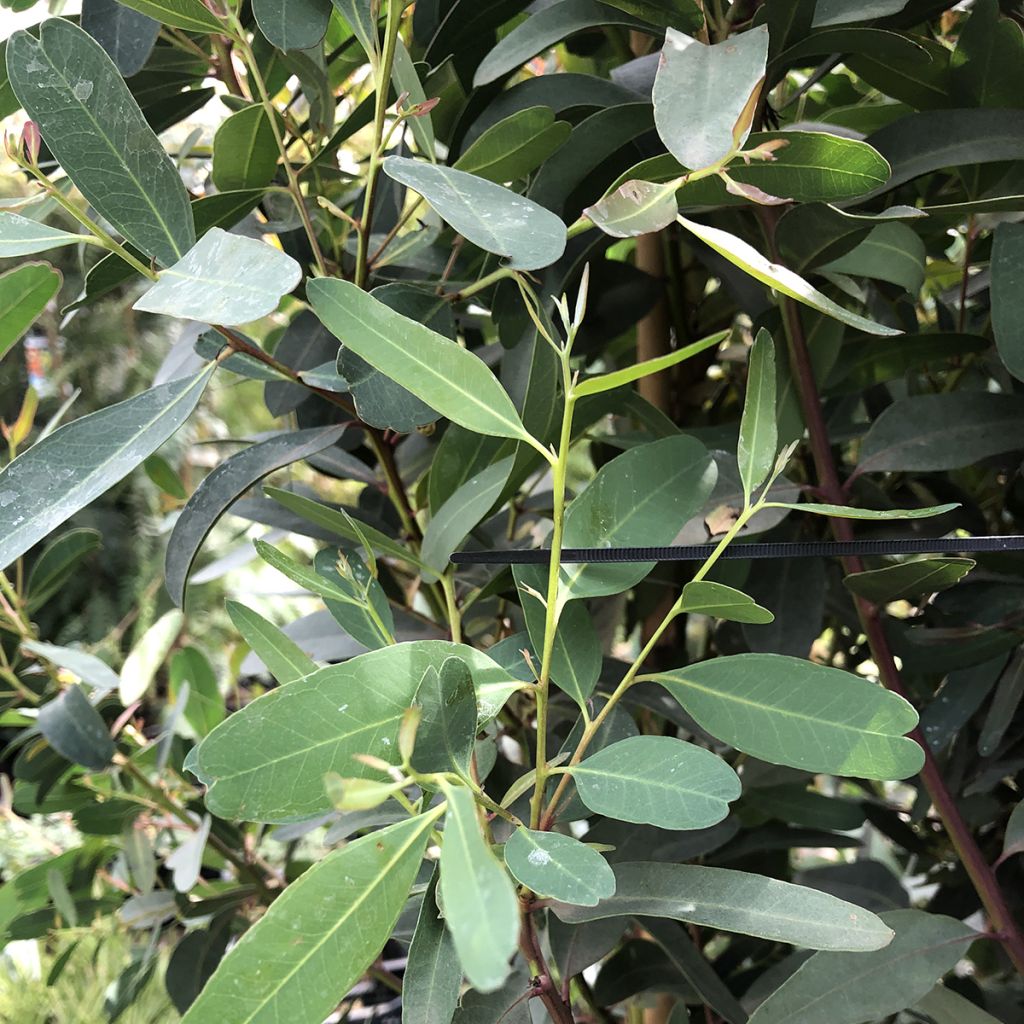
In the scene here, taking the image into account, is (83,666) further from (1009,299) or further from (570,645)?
(1009,299)

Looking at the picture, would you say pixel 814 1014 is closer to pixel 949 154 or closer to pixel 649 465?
pixel 649 465

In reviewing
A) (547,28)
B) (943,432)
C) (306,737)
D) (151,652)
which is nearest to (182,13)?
(547,28)

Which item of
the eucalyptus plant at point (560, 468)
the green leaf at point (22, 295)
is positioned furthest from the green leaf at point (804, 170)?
the green leaf at point (22, 295)

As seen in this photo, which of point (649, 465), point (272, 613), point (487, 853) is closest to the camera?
point (487, 853)

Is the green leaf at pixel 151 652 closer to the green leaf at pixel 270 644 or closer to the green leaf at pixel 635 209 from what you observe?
the green leaf at pixel 270 644

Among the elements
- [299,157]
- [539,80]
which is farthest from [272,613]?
[539,80]

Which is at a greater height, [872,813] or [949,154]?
[949,154]

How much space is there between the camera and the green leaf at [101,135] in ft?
0.90

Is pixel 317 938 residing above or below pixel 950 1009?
above

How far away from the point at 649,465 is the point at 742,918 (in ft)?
0.48

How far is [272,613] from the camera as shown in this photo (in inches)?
102

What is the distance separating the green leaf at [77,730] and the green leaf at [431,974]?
0.33 m

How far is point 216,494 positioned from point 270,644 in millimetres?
74

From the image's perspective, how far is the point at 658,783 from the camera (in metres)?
0.26
